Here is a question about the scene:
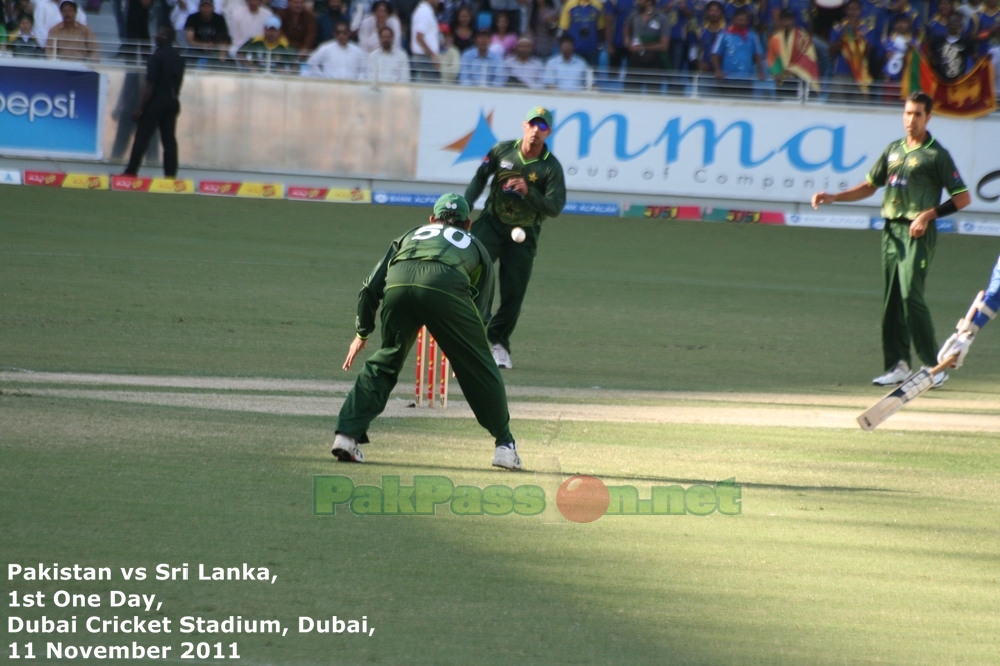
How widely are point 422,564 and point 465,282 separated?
2.08 meters

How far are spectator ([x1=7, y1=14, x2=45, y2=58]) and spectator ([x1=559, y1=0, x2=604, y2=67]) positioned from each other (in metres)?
8.83

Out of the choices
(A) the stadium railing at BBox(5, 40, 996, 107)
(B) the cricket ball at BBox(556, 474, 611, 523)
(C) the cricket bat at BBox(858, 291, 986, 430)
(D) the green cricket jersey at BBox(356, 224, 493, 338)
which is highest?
(A) the stadium railing at BBox(5, 40, 996, 107)

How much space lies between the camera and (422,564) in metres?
6.33

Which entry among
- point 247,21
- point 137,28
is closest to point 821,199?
point 247,21

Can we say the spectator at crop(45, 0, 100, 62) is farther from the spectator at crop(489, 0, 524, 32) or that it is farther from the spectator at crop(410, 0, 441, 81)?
the spectator at crop(489, 0, 524, 32)

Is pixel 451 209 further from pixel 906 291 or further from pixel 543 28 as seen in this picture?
pixel 543 28

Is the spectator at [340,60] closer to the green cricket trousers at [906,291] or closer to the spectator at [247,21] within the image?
the spectator at [247,21]

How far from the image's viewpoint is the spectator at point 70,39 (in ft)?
76.8

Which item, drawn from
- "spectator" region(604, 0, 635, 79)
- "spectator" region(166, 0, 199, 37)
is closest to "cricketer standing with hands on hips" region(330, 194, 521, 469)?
"spectator" region(604, 0, 635, 79)

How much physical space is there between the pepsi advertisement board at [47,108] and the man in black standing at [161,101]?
3.23 ft

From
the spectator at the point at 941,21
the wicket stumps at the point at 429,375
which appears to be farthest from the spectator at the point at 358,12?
the wicket stumps at the point at 429,375

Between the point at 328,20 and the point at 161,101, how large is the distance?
373 cm

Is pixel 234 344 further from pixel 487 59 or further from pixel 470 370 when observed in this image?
pixel 487 59

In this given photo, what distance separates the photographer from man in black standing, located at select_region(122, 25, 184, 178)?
22.5 m
